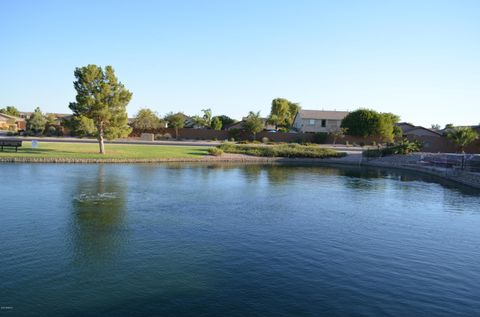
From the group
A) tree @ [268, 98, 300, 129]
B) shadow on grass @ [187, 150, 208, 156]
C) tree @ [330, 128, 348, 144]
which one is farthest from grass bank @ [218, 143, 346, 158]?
tree @ [268, 98, 300, 129]

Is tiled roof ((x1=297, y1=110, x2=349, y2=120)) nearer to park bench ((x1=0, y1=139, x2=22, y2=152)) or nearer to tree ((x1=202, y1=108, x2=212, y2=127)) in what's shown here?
tree ((x1=202, y1=108, x2=212, y2=127))

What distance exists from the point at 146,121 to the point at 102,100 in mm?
42620

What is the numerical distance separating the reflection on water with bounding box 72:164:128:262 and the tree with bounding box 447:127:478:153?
59727 mm

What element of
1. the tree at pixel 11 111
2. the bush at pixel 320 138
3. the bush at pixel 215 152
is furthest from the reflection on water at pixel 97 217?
the tree at pixel 11 111

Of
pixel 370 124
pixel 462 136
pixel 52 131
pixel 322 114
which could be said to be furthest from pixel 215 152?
pixel 322 114

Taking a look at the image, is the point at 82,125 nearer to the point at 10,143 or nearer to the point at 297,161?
the point at 10,143

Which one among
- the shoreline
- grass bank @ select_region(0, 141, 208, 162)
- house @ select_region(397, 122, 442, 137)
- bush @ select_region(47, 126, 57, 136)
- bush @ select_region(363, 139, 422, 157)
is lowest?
the shoreline

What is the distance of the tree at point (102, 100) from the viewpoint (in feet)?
140

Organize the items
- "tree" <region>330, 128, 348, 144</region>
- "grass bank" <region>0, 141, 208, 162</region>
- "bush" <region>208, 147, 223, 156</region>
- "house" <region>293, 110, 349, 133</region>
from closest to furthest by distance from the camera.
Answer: "grass bank" <region>0, 141, 208, 162</region> < "bush" <region>208, 147, 223, 156</region> < "tree" <region>330, 128, 348, 144</region> < "house" <region>293, 110, 349, 133</region>

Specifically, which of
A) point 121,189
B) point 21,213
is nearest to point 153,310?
point 21,213

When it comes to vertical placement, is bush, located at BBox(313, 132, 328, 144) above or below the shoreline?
above

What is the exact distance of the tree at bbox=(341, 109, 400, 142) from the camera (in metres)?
81.8

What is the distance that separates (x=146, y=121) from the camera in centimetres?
8619

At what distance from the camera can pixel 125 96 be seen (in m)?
44.6
